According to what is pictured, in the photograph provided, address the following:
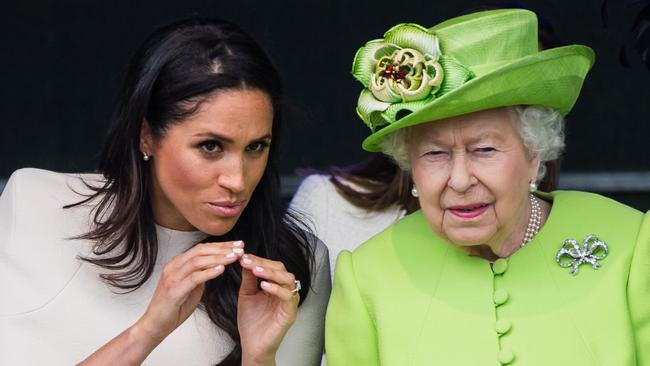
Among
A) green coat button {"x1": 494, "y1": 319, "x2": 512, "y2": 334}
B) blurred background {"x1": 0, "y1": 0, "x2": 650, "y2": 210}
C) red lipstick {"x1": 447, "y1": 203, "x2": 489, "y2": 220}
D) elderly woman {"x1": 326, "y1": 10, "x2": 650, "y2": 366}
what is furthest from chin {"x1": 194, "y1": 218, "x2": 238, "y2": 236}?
blurred background {"x1": 0, "y1": 0, "x2": 650, "y2": 210}

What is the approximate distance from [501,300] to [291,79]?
233 centimetres

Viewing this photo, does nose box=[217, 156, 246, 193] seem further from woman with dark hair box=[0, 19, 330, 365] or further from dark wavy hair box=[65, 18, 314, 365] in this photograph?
dark wavy hair box=[65, 18, 314, 365]

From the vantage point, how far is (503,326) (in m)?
3.83

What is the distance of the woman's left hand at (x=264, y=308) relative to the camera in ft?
12.8

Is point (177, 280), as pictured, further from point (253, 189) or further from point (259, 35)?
point (259, 35)

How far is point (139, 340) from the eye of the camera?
397 centimetres

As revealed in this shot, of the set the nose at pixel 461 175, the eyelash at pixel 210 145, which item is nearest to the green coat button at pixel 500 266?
the nose at pixel 461 175

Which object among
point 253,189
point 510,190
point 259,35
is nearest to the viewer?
point 510,190

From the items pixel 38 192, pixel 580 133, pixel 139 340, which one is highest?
pixel 38 192

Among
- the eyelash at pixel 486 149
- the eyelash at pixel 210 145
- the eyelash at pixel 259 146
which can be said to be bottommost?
the eyelash at pixel 486 149

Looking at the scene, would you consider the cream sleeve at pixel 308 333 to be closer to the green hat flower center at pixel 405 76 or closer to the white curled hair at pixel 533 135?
the white curled hair at pixel 533 135

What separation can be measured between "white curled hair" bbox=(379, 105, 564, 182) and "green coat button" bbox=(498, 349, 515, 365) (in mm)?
434

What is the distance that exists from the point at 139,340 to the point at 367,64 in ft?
2.85

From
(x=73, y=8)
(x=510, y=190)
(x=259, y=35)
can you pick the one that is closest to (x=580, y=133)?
(x=259, y=35)
